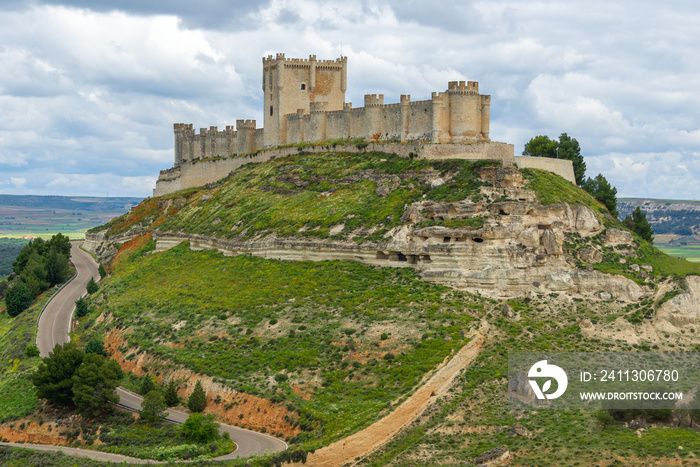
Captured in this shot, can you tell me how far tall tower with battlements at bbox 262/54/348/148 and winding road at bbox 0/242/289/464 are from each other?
26273 mm

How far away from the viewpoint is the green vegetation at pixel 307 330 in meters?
49.1

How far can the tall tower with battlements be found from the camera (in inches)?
3484

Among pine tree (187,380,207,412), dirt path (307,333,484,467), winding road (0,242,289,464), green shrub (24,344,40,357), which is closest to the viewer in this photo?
dirt path (307,333,484,467)

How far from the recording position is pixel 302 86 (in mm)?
88938

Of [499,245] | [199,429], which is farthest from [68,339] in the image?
[499,245]

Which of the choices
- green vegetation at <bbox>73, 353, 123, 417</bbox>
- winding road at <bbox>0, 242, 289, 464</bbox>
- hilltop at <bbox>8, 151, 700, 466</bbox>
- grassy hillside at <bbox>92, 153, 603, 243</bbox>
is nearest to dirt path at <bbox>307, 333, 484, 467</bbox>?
hilltop at <bbox>8, 151, 700, 466</bbox>

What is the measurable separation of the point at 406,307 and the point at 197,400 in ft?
49.2

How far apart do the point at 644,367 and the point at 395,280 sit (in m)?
17.9

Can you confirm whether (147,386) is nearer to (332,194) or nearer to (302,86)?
(332,194)

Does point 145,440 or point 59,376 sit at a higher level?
point 59,376

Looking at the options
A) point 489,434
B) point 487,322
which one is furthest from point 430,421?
point 487,322

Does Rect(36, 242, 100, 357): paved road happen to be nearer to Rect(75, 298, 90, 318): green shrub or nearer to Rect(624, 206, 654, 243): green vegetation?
Rect(75, 298, 90, 318): green shrub

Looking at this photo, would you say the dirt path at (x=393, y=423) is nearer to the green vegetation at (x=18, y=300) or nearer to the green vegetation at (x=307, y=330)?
the green vegetation at (x=307, y=330)

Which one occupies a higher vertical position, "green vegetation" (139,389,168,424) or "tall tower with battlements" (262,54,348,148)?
"tall tower with battlements" (262,54,348,148)
